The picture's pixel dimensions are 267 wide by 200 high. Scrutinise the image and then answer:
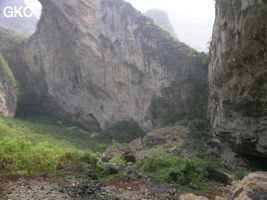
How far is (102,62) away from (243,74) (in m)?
22.6

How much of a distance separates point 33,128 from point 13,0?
67.4m

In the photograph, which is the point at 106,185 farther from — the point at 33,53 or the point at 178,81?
the point at 33,53

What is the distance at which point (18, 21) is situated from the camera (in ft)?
256

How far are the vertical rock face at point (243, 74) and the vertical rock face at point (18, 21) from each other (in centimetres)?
7081

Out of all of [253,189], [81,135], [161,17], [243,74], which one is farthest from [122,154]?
[161,17]

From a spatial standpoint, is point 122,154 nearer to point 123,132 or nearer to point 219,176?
point 219,176

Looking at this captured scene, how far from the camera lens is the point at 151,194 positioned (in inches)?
332

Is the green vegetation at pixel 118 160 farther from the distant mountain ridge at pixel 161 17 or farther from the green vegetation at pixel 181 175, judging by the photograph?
the distant mountain ridge at pixel 161 17

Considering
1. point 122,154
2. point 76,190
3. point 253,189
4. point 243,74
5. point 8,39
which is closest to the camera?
point 253,189

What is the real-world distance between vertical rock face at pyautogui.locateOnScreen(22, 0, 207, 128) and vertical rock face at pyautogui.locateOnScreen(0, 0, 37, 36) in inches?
1666

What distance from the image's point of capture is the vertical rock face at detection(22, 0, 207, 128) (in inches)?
1115

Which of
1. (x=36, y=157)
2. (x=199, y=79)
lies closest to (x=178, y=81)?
(x=199, y=79)

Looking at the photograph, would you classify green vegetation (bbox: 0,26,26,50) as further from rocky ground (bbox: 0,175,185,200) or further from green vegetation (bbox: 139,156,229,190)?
rocky ground (bbox: 0,175,185,200)

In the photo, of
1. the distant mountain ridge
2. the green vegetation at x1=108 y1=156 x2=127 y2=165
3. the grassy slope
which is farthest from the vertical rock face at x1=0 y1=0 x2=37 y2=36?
the green vegetation at x1=108 y1=156 x2=127 y2=165
